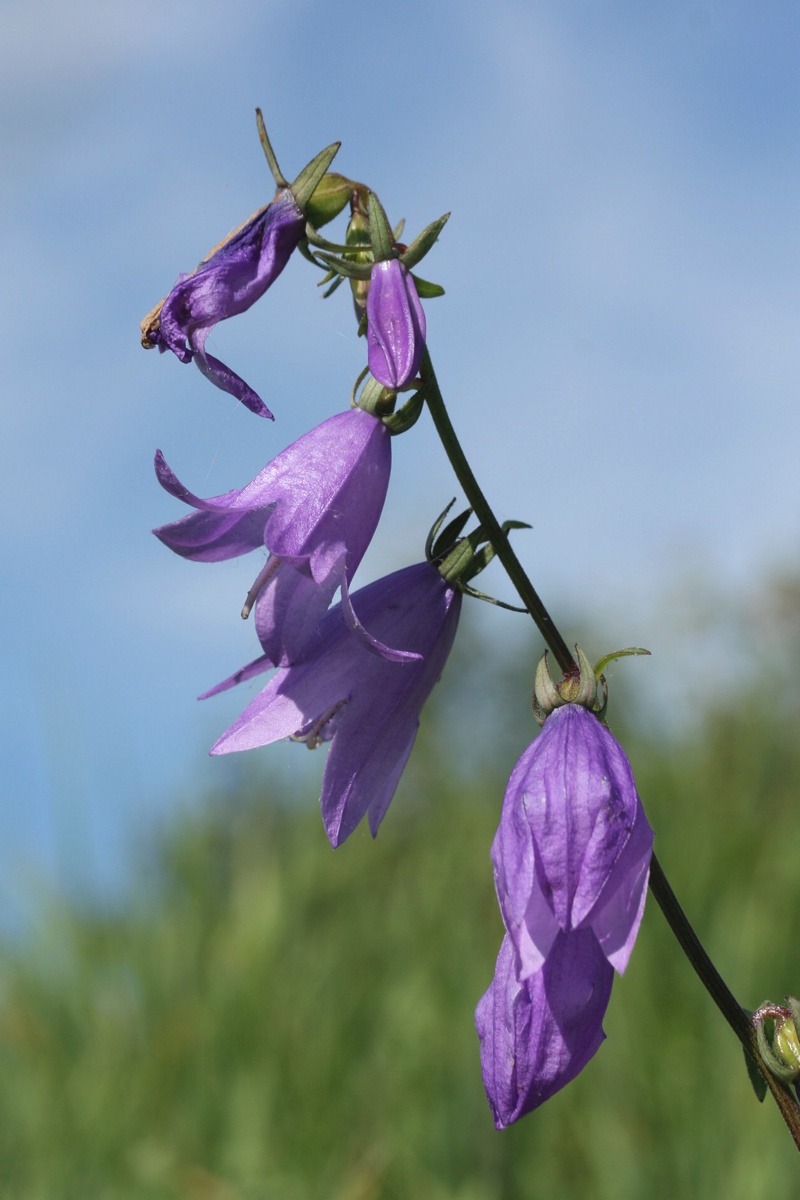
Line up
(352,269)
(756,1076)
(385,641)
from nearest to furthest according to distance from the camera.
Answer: (352,269)
(756,1076)
(385,641)

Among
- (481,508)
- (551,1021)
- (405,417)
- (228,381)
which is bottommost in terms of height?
(551,1021)

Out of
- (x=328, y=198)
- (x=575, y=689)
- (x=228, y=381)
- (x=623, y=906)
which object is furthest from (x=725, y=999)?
(x=328, y=198)

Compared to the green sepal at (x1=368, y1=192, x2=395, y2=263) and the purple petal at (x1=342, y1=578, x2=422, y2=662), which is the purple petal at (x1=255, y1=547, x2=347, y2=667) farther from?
the green sepal at (x1=368, y1=192, x2=395, y2=263)

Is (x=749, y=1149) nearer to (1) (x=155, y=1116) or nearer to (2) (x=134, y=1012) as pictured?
(1) (x=155, y=1116)

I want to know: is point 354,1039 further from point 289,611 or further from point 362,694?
point 289,611

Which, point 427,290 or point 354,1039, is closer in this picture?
point 427,290

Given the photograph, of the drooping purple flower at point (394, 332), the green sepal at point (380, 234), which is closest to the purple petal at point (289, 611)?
the drooping purple flower at point (394, 332)

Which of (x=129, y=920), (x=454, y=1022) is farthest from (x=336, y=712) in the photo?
(x=129, y=920)
